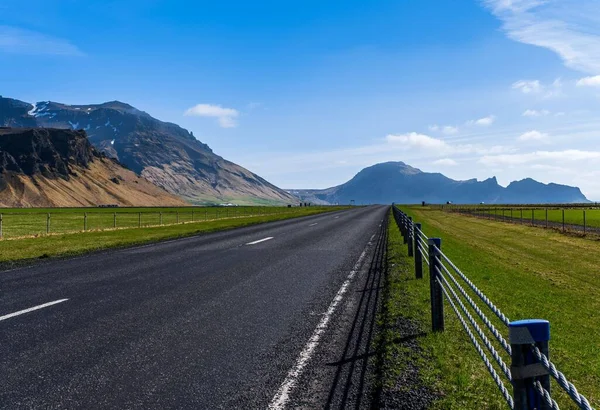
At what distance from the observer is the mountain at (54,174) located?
498ft

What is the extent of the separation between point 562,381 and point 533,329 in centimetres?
39

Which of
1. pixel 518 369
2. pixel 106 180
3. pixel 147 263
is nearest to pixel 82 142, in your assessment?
pixel 106 180

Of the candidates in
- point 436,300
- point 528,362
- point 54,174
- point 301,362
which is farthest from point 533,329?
point 54,174

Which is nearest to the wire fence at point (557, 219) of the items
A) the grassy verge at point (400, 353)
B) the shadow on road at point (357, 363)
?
the grassy verge at point (400, 353)

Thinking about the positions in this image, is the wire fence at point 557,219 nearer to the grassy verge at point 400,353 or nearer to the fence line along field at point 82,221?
the grassy verge at point 400,353

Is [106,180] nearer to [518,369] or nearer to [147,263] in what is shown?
[147,263]

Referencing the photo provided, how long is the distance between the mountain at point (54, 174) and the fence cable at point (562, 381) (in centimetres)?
16612

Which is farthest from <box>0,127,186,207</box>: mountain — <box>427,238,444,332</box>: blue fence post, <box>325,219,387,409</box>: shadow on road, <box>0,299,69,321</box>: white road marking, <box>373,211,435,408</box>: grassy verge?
<box>427,238,444,332</box>: blue fence post

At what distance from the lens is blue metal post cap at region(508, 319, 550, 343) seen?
265 cm

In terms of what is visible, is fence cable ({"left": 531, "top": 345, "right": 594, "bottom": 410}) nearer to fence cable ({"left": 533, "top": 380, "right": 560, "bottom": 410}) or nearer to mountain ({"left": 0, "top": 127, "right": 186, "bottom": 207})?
fence cable ({"left": 533, "top": 380, "right": 560, "bottom": 410})

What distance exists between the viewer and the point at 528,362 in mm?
2824

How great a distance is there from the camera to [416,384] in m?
4.56

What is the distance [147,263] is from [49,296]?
4.63 m

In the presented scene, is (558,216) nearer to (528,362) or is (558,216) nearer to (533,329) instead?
(528,362)
